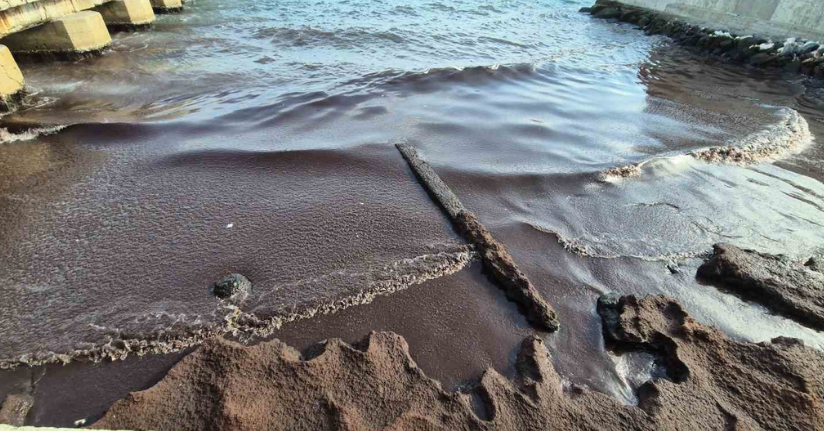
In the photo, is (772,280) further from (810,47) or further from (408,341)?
(810,47)

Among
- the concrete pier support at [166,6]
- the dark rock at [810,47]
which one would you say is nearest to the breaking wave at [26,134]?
the concrete pier support at [166,6]

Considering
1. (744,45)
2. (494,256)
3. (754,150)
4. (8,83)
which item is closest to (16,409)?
(494,256)

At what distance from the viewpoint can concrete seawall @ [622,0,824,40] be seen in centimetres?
1255

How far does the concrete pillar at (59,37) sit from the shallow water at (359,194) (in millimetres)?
459

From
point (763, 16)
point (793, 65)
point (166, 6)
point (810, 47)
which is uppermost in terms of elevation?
point (166, 6)

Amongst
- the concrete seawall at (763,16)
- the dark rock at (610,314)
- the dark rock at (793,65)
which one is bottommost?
the dark rock at (793,65)

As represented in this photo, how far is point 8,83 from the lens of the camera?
6.77 meters

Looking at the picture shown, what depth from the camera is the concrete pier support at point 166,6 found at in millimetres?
15609

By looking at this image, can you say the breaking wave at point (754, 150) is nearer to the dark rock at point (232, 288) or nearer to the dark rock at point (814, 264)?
the dark rock at point (814, 264)

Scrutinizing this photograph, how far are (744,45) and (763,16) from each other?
5.54 ft

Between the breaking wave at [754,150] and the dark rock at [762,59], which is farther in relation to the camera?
the dark rock at [762,59]

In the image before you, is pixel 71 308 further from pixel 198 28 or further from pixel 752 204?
pixel 198 28

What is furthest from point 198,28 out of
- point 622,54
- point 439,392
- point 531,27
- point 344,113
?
point 439,392

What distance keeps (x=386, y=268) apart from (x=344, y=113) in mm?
4573
